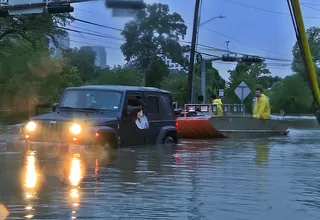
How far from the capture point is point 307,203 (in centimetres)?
652

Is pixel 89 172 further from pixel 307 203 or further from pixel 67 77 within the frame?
pixel 67 77

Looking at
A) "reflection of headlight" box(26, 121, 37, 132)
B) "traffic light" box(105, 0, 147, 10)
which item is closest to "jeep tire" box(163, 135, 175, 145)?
"reflection of headlight" box(26, 121, 37, 132)

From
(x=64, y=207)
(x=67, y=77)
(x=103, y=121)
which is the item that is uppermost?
(x=67, y=77)

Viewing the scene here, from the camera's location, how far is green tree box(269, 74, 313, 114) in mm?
40906

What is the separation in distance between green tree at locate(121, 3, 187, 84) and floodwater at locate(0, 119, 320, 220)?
76.4 ft

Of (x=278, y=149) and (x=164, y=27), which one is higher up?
(x=164, y=27)

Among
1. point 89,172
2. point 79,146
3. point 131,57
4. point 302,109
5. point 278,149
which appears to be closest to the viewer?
point 89,172

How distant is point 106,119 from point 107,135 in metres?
0.32

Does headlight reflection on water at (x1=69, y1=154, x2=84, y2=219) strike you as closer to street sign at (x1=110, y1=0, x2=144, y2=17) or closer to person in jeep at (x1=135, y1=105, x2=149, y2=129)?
person in jeep at (x1=135, y1=105, x2=149, y2=129)

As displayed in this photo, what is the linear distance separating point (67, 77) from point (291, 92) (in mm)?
21656

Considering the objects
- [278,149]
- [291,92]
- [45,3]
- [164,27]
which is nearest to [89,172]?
[278,149]

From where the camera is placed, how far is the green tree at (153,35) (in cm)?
3688

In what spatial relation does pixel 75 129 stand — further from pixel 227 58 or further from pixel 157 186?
pixel 227 58

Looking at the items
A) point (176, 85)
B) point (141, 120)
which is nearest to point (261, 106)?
point (141, 120)
